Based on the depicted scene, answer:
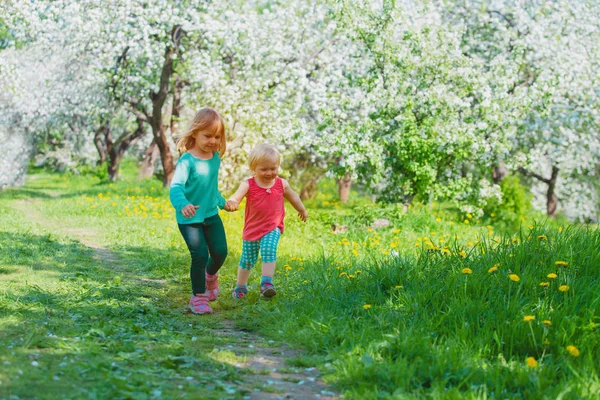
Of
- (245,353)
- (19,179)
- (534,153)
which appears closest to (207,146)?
(245,353)

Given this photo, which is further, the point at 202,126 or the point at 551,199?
the point at 551,199

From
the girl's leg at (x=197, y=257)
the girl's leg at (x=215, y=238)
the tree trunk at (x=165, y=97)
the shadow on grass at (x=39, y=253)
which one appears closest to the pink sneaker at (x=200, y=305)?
the girl's leg at (x=197, y=257)

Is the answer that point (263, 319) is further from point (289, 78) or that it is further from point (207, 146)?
point (289, 78)

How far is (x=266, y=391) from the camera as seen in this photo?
153 inches

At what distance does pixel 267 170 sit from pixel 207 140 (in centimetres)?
65

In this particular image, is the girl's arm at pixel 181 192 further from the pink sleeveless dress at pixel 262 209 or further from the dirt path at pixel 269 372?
the dirt path at pixel 269 372

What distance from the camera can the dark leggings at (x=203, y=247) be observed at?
603 cm

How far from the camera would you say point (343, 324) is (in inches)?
199

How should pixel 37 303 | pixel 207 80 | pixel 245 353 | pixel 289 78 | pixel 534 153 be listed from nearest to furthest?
pixel 245 353, pixel 37 303, pixel 534 153, pixel 207 80, pixel 289 78

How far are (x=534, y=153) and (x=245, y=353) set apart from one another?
11399 millimetres

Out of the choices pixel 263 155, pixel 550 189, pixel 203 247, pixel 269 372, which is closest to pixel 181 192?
pixel 203 247

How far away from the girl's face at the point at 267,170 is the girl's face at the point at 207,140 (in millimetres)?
474

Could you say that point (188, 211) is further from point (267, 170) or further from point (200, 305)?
point (267, 170)

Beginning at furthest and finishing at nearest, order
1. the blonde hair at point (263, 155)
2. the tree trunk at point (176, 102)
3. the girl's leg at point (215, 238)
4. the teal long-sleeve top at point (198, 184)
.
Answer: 1. the tree trunk at point (176, 102)
2. the blonde hair at point (263, 155)
3. the girl's leg at point (215, 238)
4. the teal long-sleeve top at point (198, 184)
